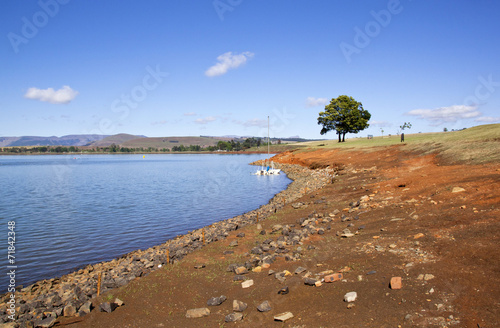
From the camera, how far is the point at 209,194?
44125mm

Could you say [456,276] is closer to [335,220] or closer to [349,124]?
[335,220]

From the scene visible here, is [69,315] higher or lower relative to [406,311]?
lower

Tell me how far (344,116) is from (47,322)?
3649 inches

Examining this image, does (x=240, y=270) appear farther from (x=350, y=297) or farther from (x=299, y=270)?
(x=350, y=297)

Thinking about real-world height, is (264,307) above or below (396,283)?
below

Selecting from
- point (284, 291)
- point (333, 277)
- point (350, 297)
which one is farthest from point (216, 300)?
point (350, 297)

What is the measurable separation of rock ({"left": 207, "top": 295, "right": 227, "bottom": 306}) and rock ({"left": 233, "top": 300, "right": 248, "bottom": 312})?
28.4 inches

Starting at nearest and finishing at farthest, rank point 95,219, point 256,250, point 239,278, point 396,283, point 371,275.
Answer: point 396,283, point 371,275, point 239,278, point 256,250, point 95,219

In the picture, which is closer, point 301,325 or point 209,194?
point 301,325

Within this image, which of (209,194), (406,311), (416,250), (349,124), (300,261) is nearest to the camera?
(406,311)

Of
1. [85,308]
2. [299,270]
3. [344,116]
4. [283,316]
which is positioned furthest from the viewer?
[344,116]


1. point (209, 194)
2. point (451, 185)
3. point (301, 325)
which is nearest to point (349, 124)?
point (209, 194)

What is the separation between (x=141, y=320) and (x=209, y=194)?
1327 inches

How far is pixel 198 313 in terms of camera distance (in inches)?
406
